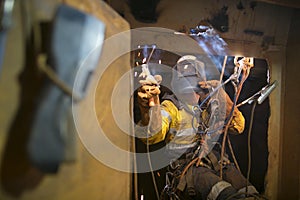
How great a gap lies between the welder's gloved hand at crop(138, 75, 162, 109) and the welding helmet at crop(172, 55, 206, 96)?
0.16m

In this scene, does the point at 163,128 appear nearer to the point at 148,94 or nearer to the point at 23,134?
the point at 148,94

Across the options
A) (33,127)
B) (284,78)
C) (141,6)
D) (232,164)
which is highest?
(141,6)

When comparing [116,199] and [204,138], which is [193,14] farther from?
[116,199]

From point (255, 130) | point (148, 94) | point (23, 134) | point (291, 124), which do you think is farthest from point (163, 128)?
point (23, 134)

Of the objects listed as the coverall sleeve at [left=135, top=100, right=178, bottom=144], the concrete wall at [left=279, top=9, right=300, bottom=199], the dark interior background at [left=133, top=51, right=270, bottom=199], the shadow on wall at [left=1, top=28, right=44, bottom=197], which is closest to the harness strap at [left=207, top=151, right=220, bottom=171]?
the dark interior background at [left=133, top=51, right=270, bottom=199]

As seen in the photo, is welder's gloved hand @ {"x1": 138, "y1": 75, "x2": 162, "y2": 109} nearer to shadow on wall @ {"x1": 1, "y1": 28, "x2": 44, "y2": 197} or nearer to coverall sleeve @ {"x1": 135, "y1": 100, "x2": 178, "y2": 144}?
coverall sleeve @ {"x1": 135, "y1": 100, "x2": 178, "y2": 144}

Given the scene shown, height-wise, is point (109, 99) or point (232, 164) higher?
point (109, 99)

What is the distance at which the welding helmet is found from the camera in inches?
55.6

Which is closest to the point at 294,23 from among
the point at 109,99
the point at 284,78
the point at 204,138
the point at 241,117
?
the point at 284,78

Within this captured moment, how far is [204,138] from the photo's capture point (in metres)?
1.51

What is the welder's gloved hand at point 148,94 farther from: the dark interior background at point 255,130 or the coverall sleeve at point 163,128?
the dark interior background at point 255,130

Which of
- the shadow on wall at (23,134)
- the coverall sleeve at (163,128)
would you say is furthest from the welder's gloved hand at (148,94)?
the shadow on wall at (23,134)

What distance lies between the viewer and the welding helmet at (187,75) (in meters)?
1.41

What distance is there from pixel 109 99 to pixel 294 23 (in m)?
1.23
